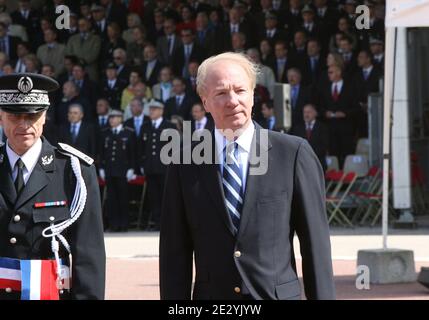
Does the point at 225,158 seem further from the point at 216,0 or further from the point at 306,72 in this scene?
the point at 216,0

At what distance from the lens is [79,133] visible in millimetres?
19875

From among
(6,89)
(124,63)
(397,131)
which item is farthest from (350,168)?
(6,89)

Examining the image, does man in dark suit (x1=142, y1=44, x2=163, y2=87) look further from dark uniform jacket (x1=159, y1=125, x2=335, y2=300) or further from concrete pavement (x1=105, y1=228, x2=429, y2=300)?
dark uniform jacket (x1=159, y1=125, x2=335, y2=300)

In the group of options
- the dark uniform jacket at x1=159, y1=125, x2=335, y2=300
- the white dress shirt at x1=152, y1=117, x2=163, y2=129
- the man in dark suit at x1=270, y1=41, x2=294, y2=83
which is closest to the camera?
the dark uniform jacket at x1=159, y1=125, x2=335, y2=300

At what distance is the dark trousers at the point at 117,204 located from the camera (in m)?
19.8

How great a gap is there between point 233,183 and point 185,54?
16.6 meters

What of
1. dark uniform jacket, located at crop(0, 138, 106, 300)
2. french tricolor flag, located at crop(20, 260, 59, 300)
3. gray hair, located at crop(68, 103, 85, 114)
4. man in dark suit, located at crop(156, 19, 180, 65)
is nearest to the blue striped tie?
dark uniform jacket, located at crop(0, 138, 106, 300)

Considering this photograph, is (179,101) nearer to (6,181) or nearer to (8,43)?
(8,43)

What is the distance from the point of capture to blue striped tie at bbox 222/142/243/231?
16.2 feet

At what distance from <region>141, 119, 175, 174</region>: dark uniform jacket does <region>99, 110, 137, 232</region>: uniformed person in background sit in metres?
→ 0.33

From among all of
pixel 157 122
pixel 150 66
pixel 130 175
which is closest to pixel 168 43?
pixel 150 66

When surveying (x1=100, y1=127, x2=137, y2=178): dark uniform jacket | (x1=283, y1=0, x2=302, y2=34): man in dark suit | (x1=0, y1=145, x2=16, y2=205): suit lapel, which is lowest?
(x1=100, y1=127, x2=137, y2=178): dark uniform jacket

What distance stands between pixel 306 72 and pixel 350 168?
2022 millimetres

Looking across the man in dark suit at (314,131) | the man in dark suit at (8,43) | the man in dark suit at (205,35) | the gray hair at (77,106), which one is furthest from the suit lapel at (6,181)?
the man in dark suit at (8,43)
